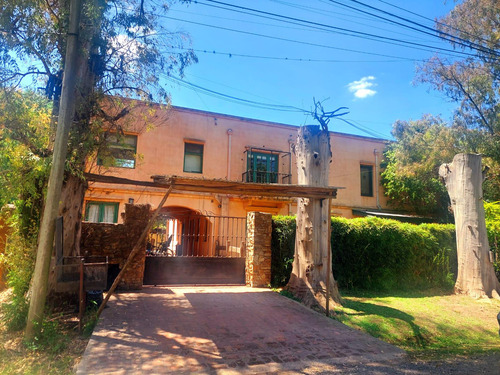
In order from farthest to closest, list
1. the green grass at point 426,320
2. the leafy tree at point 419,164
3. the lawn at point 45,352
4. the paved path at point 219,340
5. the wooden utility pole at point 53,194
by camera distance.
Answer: the leafy tree at point 419,164, the green grass at point 426,320, the wooden utility pole at point 53,194, the paved path at point 219,340, the lawn at point 45,352

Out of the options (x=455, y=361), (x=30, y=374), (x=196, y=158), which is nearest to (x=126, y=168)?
(x=196, y=158)

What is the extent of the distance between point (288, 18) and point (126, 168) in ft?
31.6

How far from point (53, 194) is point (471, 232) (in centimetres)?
1049

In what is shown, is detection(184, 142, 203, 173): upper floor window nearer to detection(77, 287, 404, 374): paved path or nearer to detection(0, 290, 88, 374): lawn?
detection(77, 287, 404, 374): paved path

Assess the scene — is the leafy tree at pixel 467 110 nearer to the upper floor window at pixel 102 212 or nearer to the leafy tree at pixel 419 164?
the leafy tree at pixel 419 164

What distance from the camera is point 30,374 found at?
152 inches

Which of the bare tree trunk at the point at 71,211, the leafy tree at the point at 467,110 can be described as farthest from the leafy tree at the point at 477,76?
the bare tree trunk at the point at 71,211

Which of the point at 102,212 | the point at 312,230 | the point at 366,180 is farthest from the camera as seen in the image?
the point at 366,180

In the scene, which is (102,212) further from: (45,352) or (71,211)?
(45,352)

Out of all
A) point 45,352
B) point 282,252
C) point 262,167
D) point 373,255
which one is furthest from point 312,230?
point 262,167

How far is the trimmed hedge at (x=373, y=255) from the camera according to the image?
9.76m

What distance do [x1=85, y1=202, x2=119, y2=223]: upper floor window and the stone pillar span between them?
7.81m

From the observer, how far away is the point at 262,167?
17.3 metres

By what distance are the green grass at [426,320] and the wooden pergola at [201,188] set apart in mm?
2649
